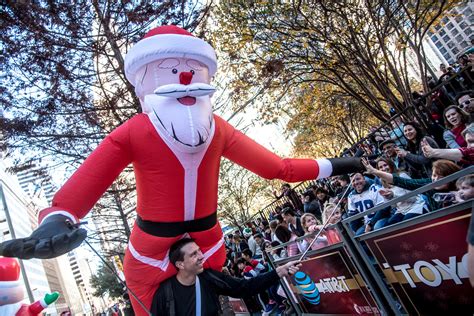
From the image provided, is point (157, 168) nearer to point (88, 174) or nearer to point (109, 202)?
point (88, 174)

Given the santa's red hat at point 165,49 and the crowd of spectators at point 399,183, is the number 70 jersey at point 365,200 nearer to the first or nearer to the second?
the crowd of spectators at point 399,183

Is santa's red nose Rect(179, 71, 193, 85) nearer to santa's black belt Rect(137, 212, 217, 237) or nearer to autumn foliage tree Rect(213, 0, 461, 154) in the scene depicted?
santa's black belt Rect(137, 212, 217, 237)

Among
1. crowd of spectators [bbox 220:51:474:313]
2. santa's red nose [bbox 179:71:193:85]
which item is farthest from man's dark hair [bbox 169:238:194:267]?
santa's red nose [bbox 179:71:193:85]

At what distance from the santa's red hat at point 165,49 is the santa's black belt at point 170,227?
4.04 feet

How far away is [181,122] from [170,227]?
2.64ft

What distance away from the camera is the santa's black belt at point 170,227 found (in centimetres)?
274

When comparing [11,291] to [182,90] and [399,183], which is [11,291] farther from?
[399,183]

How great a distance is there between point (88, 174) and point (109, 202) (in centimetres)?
985

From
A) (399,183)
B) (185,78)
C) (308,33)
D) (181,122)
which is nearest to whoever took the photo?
(181,122)

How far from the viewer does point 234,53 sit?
9.13 metres

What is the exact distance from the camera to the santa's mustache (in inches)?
102

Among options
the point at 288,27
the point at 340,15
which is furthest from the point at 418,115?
the point at 288,27

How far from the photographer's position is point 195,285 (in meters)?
3.00

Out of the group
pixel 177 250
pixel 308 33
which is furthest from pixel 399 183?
pixel 308 33
